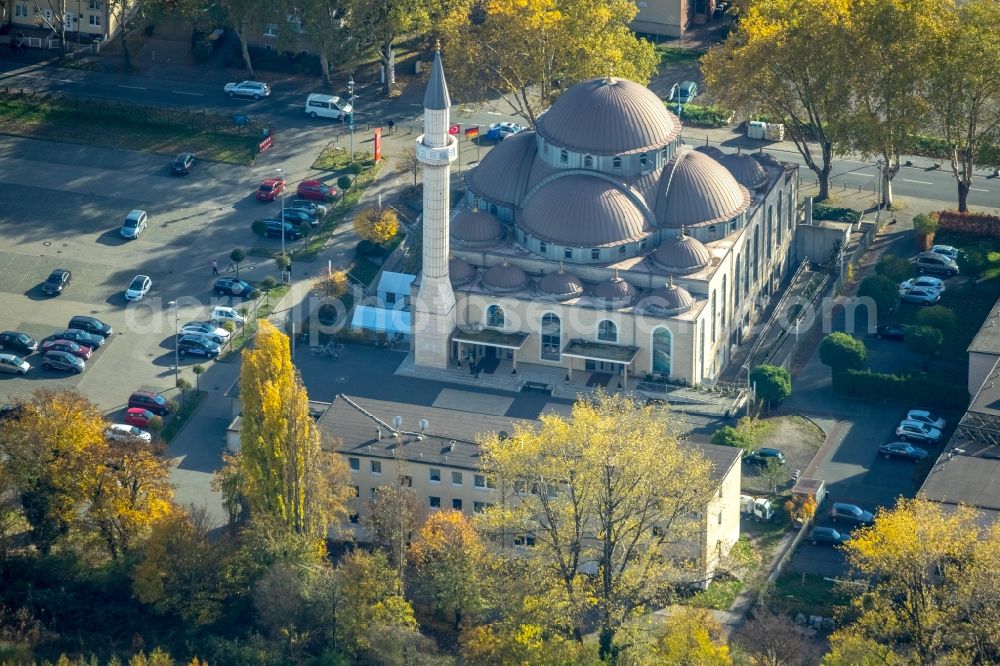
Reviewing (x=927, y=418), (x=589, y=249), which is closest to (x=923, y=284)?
(x=927, y=418)

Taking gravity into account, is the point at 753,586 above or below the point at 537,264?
below

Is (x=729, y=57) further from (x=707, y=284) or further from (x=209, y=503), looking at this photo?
(x=209, y=503)

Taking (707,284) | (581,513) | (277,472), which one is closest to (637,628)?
(581,513)

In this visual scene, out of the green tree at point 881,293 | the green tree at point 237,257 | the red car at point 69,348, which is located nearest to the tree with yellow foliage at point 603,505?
the green tree at point 881,293

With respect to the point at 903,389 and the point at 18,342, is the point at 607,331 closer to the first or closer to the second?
the point at 903,389

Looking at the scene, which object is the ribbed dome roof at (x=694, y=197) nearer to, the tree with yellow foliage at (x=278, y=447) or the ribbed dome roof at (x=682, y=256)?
the ribbed dome roof at (x=682, y=256)
